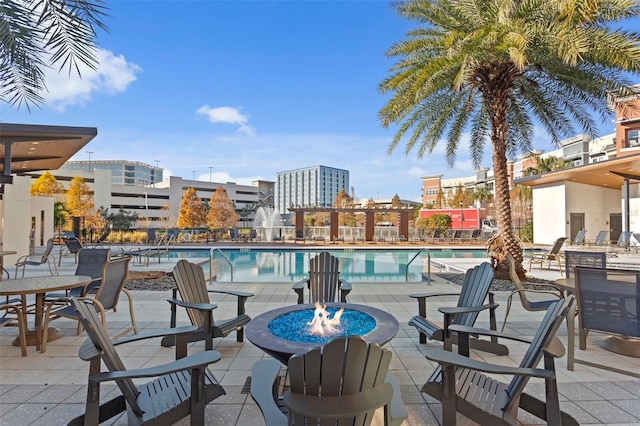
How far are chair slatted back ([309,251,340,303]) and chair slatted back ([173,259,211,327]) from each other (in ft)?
4.47

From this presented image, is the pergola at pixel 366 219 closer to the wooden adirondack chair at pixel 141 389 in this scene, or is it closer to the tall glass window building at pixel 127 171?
the wooden adirondack chair at pixel 141 389

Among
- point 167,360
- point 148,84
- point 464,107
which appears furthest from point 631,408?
point 148,84

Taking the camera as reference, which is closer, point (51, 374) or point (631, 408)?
point (631, 408)

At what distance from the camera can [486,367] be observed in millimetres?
1744

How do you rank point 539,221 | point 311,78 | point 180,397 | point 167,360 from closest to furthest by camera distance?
point 180,397, point 167,360, point 311,78, point 539,221

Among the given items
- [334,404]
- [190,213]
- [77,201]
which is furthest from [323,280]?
[190,213]

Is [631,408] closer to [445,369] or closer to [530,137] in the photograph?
[445,369]

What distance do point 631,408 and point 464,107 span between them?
311 inches

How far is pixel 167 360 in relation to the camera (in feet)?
10.9

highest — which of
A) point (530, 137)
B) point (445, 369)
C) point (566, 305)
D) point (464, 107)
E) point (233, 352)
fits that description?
point (464, 107)

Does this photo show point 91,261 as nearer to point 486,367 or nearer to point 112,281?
point 112,281

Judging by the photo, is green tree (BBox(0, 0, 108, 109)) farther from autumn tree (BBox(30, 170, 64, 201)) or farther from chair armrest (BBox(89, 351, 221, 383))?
autumn tree (BBox(30, 170, 64, 201))

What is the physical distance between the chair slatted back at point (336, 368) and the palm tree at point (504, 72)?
6017 mm

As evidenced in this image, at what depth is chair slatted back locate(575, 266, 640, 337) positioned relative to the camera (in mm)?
3156
